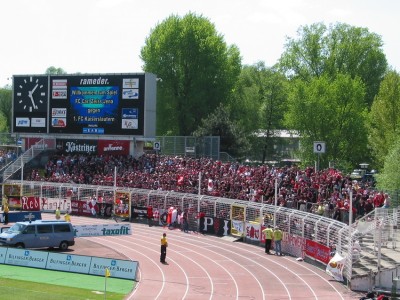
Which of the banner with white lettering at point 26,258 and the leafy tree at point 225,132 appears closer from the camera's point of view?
the banner with white lettering at point 26,258

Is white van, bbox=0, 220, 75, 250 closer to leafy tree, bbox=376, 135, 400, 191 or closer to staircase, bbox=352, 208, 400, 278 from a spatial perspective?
staircase, bbox=352, 208, 400, 278

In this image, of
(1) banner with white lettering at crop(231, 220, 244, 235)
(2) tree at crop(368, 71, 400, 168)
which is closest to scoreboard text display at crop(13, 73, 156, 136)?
(1) banner with white lettering at crop(231, 220, 244, 235)

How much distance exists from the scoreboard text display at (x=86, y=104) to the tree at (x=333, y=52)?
2317 cm

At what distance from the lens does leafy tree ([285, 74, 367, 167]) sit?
2466 inches

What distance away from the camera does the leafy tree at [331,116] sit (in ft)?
205

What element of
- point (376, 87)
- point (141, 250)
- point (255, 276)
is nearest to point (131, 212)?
point (141, 250)

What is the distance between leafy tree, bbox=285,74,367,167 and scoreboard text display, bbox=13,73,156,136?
589 inches

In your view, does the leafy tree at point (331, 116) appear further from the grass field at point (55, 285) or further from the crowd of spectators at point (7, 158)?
the grass field at point (55, 285)

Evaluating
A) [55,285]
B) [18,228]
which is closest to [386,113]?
[18,228]

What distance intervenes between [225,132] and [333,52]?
1643 centimetres

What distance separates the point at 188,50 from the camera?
2938 inches

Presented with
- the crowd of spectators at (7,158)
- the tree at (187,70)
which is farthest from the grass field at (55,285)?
the tree at (187,70)

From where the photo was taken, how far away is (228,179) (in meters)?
46.7

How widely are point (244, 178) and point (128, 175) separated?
11.8 meters
